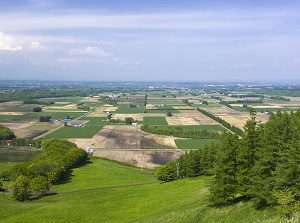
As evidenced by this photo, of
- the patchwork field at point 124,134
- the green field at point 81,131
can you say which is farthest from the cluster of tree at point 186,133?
the green field at point 81,131

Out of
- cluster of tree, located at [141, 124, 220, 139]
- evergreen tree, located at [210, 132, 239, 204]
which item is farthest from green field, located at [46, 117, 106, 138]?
evergreen tree, located at [210, 132, 239, 204]

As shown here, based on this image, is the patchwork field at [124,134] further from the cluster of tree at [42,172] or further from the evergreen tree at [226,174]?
the evergreen tree at [226,174]

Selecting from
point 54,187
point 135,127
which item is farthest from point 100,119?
point 54,187

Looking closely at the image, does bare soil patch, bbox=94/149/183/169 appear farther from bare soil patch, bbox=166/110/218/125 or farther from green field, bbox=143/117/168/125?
green field, bbox=143/117/168/125

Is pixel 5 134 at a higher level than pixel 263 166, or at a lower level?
lower

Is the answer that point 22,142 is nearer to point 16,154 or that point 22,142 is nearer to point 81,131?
point 16,154

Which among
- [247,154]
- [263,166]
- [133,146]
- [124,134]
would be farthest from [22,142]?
[263,166]
